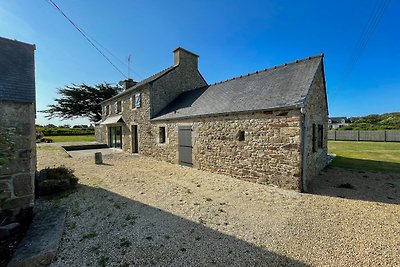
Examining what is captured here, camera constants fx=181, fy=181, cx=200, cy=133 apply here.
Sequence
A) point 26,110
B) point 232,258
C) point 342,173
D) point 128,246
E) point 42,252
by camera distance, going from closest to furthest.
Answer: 1. point 42,252
2. point 232,258
3. point 128,246
4. point 26,110
5. point 342,173

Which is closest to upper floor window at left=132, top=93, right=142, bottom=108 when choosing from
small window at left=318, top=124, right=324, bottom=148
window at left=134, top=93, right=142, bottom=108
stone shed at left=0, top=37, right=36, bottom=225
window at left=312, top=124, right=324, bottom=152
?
window at left=134, top=93, right=142, bottom=108

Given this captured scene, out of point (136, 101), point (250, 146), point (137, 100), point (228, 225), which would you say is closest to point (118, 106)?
point (136, 101)

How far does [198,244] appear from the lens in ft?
11.0

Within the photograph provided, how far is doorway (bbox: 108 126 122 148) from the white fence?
32.6 metres

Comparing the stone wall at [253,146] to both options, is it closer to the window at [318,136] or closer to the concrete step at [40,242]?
the window at [318,136]

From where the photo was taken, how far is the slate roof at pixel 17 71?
3740mm

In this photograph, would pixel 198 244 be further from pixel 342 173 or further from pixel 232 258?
pixel 342 173

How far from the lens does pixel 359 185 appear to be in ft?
22.6

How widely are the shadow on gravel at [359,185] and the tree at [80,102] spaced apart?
1466 inches

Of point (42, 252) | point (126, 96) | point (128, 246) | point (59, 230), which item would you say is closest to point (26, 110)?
point (59, 230)

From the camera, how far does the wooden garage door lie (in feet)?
33.7

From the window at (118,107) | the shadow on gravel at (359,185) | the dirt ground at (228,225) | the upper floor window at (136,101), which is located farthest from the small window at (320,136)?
the window at (118,107)

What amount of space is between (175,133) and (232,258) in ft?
28.8

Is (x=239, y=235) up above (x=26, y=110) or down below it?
below
